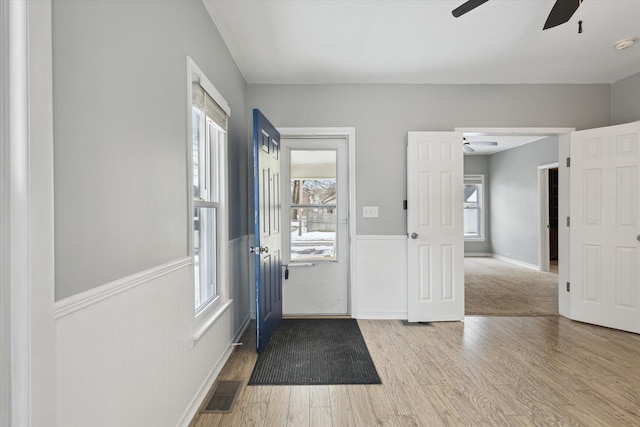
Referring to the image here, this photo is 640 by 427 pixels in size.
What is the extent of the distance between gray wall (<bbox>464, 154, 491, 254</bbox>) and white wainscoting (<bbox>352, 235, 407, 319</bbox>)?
5239mm

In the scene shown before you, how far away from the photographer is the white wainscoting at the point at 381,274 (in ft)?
11.7

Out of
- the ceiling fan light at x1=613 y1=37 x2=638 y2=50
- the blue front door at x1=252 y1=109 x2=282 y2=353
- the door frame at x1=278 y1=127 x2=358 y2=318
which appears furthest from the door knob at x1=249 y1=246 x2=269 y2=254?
the ceiling fan light at x1=613 y1=37 x2=638 y2=50

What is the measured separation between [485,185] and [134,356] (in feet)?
27.4

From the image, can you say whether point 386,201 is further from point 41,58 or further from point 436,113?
point 41,58

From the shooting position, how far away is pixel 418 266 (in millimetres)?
3459

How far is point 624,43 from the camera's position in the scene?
2740mm

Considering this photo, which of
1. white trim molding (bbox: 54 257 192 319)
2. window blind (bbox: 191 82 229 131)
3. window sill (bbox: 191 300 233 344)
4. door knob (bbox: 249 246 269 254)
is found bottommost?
window sill (bbox: 191 300 233 344)

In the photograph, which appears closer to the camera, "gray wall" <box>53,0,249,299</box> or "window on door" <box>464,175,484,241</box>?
"gray wall" <box>53,0,249,299</box>

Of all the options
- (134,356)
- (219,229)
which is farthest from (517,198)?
(134,356)

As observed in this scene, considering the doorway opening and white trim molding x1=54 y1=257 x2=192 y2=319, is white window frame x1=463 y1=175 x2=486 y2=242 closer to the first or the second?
the doorway opening

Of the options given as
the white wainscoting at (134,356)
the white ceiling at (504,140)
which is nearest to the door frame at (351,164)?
the white wainscoting at (134,356)

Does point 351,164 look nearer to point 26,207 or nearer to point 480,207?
point 26,207

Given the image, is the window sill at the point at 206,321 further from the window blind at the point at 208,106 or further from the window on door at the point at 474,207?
the window on door at the point at 474,207

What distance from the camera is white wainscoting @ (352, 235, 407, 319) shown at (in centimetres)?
356
